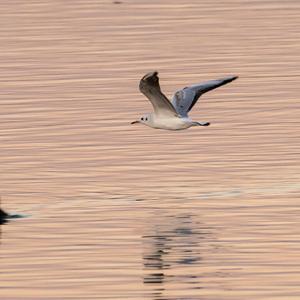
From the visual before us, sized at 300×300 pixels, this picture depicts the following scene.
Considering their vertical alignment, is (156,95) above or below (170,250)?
above

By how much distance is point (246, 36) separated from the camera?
1828 inches

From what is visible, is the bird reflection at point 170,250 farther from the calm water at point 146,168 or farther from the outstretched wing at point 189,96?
the outstretched wing at point 189,96

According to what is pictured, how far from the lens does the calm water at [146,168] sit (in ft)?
67.7

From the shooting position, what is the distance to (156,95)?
86.3ft

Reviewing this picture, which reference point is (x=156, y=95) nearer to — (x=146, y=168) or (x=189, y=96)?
(x=189, y=96)

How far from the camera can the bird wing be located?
25.0 metres

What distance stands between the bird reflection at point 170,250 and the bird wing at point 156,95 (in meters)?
2.16

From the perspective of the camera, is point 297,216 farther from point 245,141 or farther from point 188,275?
point 245,141

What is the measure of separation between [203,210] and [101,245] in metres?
2.31

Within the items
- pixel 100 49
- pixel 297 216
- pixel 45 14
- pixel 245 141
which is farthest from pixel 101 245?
pixel 45 14

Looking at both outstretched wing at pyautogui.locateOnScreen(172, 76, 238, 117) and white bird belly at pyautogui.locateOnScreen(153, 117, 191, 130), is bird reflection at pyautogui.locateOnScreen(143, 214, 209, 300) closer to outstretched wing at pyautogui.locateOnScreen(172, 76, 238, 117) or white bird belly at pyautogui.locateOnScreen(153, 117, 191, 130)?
white bird belly at pyautogui.locateOnScreen(153, 117, 191, 130)

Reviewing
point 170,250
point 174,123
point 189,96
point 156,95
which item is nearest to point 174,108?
point 174,123

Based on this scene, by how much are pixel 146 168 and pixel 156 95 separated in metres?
1.60

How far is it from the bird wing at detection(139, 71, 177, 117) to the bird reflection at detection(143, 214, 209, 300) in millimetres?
2159
